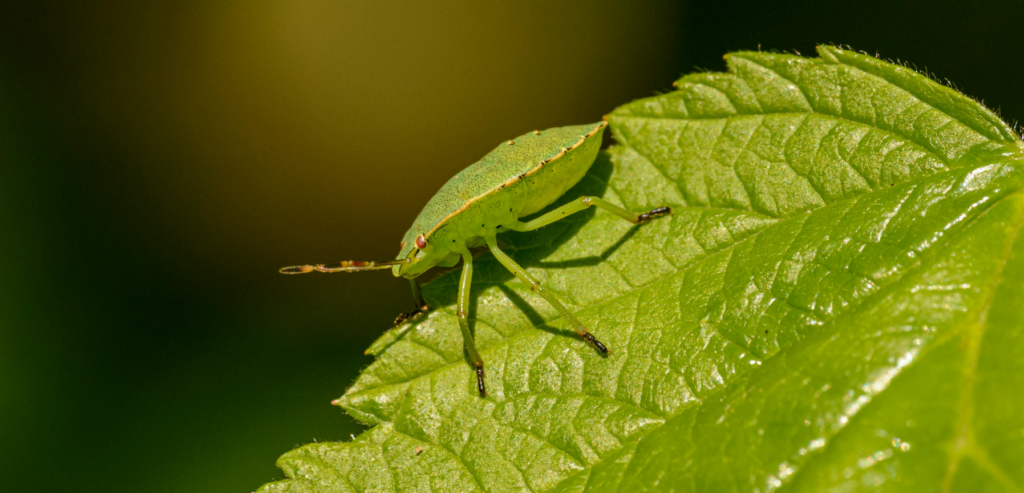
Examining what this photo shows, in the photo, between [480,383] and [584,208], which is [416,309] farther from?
[584,208]

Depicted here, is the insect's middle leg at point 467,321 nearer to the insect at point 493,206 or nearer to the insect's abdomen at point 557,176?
the insect at point 493,206

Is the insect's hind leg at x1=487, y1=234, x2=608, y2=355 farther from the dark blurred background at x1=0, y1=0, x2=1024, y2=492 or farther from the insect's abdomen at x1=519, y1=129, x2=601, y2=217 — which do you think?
the dark blurred background at x1=0, y1=0, x2=1024, y2=492

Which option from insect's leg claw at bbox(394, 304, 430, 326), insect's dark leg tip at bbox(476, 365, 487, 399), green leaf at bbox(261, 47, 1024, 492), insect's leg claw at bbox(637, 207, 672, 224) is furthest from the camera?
insect's leg claw at bbox(394, 304, 430, 326)

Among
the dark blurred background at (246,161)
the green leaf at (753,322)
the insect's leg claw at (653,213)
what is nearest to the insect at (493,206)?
the green leaf at (753,322)

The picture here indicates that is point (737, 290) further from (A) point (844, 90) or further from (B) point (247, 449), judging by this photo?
(B) point (247, 449)

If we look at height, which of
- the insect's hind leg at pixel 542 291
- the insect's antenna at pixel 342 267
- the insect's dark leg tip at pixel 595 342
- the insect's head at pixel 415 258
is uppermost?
the insect's antenna at pixel 342 267

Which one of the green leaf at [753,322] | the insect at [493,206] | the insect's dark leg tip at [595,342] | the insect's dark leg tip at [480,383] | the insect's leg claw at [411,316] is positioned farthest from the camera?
the insect at [493,206]

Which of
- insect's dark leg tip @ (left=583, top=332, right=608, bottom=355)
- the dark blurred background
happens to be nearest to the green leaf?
insect's dark leg tip @ (left=583, top=332, right=608, bottom=355)
